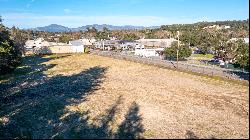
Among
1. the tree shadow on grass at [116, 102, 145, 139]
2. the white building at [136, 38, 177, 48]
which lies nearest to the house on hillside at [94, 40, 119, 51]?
the white building at [136, 38, 177, 48]

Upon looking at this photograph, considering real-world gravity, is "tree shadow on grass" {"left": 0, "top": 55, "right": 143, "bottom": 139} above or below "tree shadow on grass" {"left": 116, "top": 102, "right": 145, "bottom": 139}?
below

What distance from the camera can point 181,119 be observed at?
90.7 ft

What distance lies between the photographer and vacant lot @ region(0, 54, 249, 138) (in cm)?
2442

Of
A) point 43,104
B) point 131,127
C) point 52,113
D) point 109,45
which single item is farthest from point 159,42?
point 131,127

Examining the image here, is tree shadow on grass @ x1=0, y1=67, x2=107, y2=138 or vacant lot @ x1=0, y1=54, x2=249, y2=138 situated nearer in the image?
vacant lot @ x1=0, y1=54, x2=249, y2=138

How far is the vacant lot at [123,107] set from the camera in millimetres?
24422

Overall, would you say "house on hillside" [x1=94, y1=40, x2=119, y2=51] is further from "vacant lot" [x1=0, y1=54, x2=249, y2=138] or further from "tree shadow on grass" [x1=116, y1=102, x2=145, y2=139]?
"tree shadow on grass" [x1=116, y1=102, x2=145, y2=139]

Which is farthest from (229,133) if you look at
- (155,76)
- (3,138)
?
(155,76)

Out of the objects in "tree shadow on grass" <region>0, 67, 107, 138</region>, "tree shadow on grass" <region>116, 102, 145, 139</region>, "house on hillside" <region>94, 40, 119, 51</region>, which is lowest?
"tree shadow on grass" <region>0, 67, 107, 138</region>

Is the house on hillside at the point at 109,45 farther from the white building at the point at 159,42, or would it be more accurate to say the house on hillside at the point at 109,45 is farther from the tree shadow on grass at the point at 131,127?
the tree shadow on grass at the point at 131,127

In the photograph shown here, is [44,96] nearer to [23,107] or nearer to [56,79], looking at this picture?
[23,107]

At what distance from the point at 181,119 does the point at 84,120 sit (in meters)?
8.44

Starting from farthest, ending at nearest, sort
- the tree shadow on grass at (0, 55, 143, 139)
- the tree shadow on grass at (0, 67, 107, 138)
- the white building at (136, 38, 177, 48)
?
the white building at (136, 38, 177, 48) → the tree shadow on grass at (0, 67, 107, 138) → the tree shadow on grass at (0, 55, 143, 139)

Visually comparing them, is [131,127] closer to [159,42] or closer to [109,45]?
[109,45]
